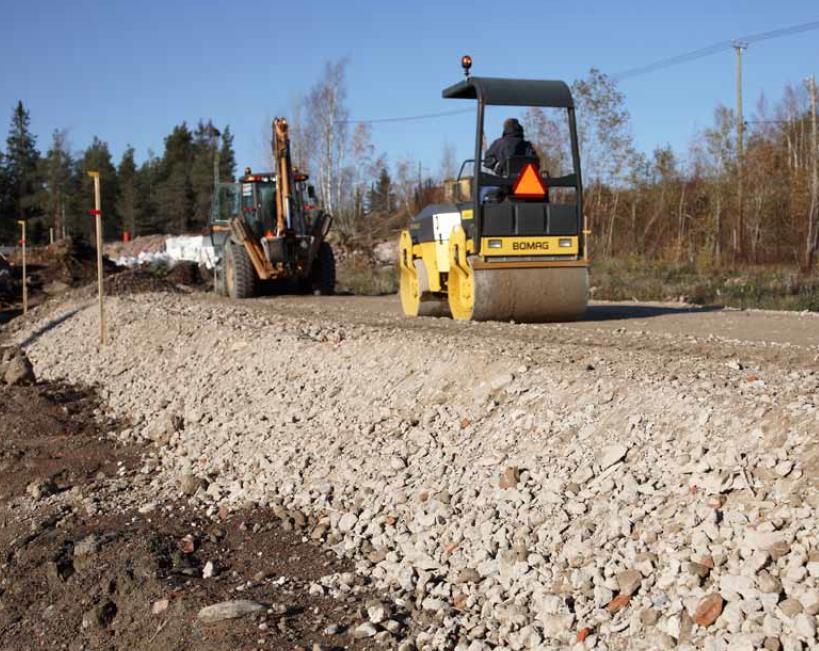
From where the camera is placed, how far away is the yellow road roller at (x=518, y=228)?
11172 millimetres

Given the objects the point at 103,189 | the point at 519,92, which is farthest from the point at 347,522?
the point at 103,189

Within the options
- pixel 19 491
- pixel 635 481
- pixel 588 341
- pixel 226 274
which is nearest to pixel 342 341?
pixel 588 341

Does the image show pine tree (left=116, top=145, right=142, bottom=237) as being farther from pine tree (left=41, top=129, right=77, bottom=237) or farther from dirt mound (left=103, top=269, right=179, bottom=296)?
dirt mound (left=103, top=269, right=179, bottom=296)

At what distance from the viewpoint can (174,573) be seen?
233 inches

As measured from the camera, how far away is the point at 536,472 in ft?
18.9

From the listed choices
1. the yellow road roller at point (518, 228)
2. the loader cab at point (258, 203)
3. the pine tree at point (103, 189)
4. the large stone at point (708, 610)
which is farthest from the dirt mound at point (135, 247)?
the large stone at point (708, 610)

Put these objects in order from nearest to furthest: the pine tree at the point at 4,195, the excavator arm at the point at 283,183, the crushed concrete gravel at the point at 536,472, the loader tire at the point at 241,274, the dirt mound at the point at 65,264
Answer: the crushed concrete gravel at the point at 536,472 < the excavator arm at the point at 283,183 < the loader tire at the point at 241,274 < the dirt mound at the point at 65,264 < the pine tree at the point at 4,195

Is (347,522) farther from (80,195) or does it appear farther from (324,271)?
(80,195)

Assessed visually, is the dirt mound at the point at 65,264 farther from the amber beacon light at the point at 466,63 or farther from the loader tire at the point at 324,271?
the amber beacon light at the point at 466,63

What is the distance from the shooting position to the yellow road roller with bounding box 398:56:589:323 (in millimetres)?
11172

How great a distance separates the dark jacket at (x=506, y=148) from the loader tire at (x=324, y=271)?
28.6 ft

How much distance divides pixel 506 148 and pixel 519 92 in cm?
72

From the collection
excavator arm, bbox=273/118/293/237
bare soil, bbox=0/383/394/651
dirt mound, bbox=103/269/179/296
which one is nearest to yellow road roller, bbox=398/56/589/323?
bare soil, bbox=0/383/394/651

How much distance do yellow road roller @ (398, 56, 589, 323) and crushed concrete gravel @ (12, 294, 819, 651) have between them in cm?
133
